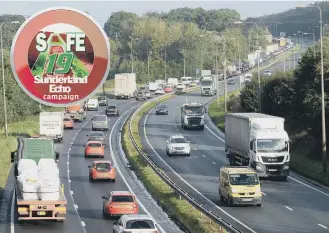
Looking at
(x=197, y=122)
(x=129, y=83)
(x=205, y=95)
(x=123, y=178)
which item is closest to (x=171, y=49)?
(x=205, y=95)

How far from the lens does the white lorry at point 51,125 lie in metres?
78.2

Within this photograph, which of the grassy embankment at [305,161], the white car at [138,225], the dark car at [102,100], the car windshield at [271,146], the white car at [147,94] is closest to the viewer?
the white car at [138,225]

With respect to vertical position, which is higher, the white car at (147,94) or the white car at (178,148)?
the white car at (147,94)

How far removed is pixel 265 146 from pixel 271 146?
39cm

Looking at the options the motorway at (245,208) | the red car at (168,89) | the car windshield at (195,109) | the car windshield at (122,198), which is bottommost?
the motorway at (245,208)

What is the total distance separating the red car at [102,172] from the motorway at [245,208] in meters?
4.04

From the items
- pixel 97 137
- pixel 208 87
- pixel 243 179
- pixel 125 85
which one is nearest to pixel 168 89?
pixel 208 87

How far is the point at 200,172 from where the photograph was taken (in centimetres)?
5944

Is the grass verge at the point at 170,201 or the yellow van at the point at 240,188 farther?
the yellow van at the point at 240,188

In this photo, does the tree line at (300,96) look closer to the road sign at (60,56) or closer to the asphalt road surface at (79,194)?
the asphalt road surface at (79,194)

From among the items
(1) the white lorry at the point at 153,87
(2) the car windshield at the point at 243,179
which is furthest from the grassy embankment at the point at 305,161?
(1) the white lorry at the point at 153,87

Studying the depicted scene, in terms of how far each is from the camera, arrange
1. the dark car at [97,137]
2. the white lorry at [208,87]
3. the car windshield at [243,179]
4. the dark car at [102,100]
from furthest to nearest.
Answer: the white lorry at [208,87] → the dark car at [102,100] → the dark car at [97,137] → the car windshield at [243,179]

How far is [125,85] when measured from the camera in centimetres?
13225

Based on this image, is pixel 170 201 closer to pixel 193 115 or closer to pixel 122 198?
pixel 122 198
